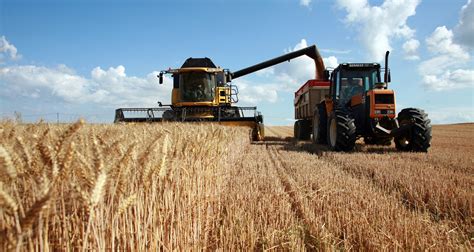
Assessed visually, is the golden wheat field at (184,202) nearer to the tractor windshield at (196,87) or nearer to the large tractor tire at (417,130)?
the large tractor tire at (417,130)

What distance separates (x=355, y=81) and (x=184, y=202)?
29.2 feet

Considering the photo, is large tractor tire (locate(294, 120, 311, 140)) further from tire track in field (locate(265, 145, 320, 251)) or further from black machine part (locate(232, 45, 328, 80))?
tire track in field (locate(265, 145, 320, 251))

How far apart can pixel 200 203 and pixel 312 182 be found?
7.65ft

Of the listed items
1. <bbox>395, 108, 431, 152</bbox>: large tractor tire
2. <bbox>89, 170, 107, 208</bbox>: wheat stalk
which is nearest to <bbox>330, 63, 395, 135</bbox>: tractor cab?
<bbox>395, 108, 431, 152</bbox>: large tractor tire

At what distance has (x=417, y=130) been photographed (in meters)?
8.53

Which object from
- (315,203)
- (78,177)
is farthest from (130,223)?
(315,203)

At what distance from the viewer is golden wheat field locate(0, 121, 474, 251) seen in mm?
1314

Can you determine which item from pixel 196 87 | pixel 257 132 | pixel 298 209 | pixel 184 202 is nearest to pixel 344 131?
pixel 298 209

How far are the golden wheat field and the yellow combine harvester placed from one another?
8432 mm

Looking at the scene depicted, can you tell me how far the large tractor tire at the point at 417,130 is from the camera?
8.53 m

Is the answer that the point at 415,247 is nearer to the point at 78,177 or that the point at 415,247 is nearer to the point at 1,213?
the point at 78,177

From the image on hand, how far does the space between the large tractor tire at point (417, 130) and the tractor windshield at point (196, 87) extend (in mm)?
7905

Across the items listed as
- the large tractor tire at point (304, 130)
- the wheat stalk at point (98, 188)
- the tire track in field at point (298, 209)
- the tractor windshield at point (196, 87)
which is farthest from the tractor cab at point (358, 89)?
the wheat stalk at point (98, 188)

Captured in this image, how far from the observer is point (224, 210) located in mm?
3594
